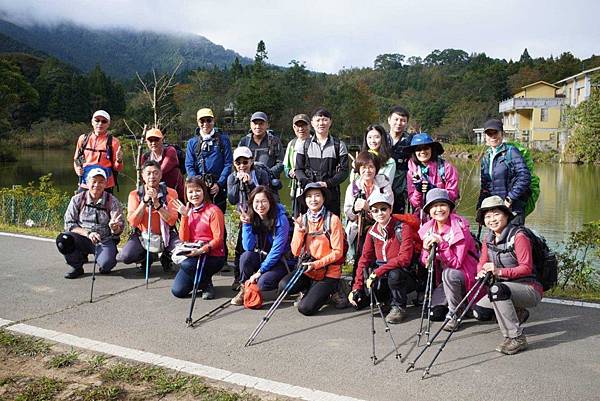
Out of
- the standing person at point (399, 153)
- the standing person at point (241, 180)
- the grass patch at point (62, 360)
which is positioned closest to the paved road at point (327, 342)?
the grass patch at point (62, 360)

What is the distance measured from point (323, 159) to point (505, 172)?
6.02ft

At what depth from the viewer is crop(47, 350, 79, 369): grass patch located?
11.9 feet

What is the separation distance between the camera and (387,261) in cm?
466

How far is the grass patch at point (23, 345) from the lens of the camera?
12.6ft

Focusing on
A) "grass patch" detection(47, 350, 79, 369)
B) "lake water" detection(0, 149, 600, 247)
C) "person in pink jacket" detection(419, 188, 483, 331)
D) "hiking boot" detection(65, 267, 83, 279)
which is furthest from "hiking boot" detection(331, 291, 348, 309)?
"lake water" detection(0, 149, 600, 247)

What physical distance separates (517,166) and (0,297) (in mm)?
5223

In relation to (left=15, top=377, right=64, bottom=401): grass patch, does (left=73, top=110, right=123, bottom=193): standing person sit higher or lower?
higher

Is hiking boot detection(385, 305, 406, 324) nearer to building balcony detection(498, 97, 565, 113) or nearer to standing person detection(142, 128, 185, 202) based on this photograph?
standing person detection(142, 128, 185, 202)

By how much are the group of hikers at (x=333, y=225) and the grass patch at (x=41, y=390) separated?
5.32 feet

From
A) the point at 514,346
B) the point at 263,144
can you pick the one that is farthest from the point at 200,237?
the point at 514,346

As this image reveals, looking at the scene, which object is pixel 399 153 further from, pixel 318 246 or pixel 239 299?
pixel 239 299

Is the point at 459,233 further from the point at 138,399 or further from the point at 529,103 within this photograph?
the point at 529,103

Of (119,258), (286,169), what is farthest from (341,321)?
(119,258)

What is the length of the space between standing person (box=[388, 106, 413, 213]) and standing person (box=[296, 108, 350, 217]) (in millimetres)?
548
